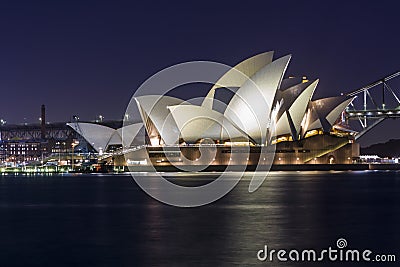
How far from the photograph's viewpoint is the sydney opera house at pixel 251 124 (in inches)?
2955

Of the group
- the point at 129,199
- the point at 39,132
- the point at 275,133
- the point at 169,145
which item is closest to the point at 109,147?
the point at 169,145

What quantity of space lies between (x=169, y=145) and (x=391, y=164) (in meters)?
44.5

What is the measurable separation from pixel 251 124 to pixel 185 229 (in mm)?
56487

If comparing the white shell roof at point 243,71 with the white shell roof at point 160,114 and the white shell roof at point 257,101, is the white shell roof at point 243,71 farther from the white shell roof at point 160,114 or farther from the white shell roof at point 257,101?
the white shell roof at point 160,114

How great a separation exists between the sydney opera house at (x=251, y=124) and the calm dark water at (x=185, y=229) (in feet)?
110

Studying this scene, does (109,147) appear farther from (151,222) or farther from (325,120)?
(151,222)

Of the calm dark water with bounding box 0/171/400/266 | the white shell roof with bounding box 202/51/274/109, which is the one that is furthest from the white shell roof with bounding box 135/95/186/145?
the calm dark water with bounding box 0/171/400/266

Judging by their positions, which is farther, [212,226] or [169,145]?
[169,145]

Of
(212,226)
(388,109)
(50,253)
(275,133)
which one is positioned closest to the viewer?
(50,253)

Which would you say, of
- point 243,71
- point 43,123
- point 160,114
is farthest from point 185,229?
point 43,123

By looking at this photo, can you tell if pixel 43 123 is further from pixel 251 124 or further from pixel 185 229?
pixel 185 229

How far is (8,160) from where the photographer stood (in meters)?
170

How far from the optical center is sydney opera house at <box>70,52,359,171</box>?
7506 centimetres

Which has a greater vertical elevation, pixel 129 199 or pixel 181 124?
pixel 181 124
